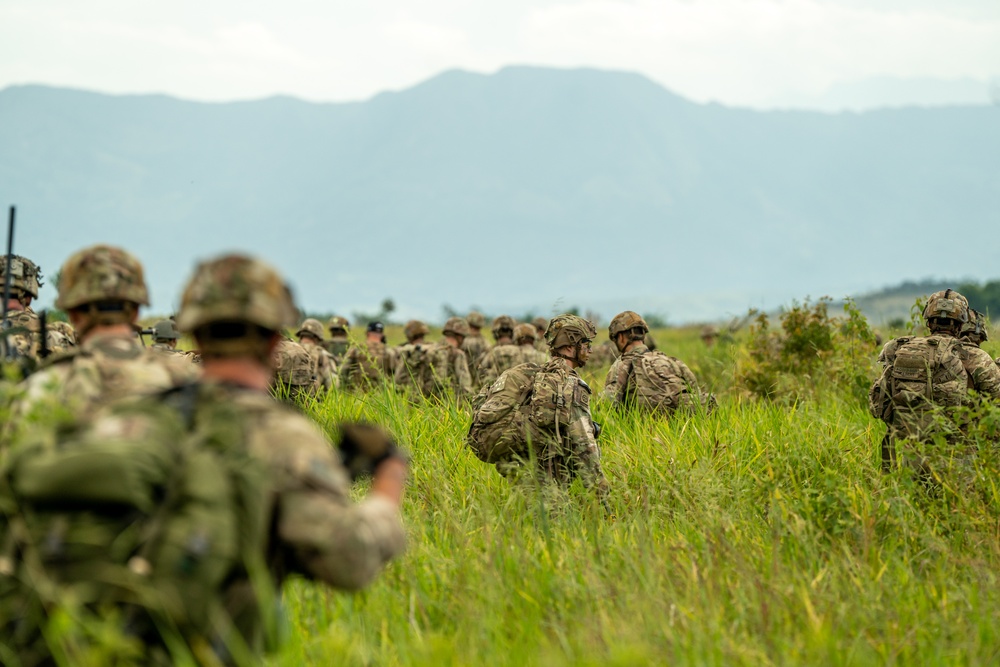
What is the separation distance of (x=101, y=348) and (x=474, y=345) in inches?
495

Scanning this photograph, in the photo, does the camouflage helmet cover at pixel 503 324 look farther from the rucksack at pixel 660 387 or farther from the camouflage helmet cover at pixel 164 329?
the camouflage helmet cover at pixel 164 329

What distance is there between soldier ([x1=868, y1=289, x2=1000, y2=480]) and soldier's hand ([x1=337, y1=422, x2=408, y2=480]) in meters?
5.61

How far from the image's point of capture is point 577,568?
17.1 feet

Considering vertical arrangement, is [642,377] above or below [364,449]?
below

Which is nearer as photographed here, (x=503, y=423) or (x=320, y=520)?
(x=320, y=520)

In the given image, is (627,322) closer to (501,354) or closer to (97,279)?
(501,354)

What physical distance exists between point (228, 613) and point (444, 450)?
4.95 metres

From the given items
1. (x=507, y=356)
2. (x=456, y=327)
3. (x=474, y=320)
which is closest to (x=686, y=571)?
(x=507, y=356)

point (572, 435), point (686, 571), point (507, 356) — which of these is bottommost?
point (686, 571)

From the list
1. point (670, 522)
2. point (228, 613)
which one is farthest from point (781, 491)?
point (228, 613)

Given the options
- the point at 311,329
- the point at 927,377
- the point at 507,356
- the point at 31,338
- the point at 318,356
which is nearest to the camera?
the point at 31,338

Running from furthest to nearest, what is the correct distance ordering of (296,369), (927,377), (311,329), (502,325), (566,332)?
(502,325), (311,329), (296,369), (927,377), (566,332)

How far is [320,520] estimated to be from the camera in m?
2.95

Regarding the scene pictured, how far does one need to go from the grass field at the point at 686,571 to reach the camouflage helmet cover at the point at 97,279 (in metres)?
Result: 1.43
